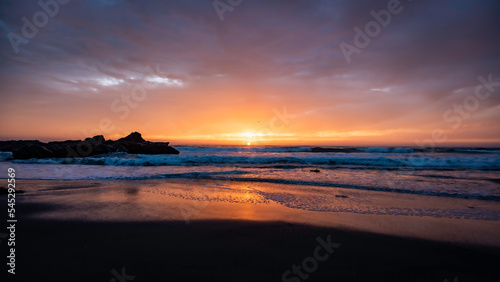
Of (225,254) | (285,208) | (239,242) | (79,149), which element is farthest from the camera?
(79,149)

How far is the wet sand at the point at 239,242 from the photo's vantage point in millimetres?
3338

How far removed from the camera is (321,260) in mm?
3750

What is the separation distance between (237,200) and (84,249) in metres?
4.72

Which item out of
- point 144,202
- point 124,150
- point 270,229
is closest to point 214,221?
point 270,229

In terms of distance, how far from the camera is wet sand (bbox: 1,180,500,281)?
131 inches

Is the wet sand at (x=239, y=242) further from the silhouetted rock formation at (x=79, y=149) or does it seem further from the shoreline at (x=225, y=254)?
the silhouetted rock formation at (x=79, y=149)

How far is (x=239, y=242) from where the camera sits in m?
4.38

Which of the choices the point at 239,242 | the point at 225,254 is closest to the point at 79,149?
Result: the point at 239,242

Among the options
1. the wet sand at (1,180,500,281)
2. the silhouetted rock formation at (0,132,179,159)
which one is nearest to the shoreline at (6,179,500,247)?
the wet sand at (1,180,500,281)

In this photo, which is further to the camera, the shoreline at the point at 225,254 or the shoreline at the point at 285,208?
the shoreline at the point at 285,208

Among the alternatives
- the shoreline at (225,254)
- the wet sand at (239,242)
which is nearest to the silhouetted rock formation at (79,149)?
the wet sand at (239,242)

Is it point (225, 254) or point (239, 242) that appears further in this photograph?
point (239, 242)

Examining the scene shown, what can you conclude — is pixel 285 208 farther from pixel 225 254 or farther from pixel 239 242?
pixel 225 254

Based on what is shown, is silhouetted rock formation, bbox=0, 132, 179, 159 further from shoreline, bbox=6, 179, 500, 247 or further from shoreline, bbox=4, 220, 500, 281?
shoreline, bbox=4, 220, 500, 281
